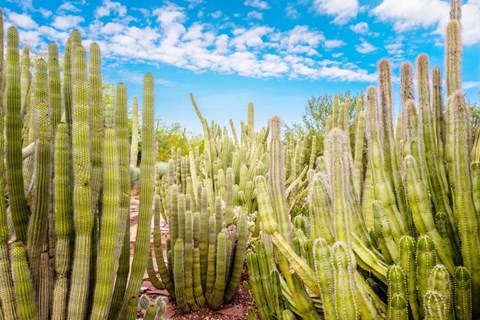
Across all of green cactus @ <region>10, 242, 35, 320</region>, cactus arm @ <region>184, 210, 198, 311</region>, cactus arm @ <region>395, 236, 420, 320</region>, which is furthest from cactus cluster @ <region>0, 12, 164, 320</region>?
cactus arm @ <region>395, 236, 420, 320</region>

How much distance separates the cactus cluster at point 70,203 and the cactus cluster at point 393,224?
802 millimetres

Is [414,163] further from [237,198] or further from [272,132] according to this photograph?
[237,198]

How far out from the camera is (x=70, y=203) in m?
2.19

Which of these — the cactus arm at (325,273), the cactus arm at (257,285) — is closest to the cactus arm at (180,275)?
the cactus arm at (257,285)

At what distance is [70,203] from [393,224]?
5.68ft

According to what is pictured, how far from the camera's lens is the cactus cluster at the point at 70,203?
2.07 meters

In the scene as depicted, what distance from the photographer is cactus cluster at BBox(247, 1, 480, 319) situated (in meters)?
1.70

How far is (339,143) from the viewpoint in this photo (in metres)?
2.03

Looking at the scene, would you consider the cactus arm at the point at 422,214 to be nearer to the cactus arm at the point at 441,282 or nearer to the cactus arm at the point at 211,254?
the cactus arm at the point at 441,282

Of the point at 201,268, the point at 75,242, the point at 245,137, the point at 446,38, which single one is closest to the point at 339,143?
the point at 446,38

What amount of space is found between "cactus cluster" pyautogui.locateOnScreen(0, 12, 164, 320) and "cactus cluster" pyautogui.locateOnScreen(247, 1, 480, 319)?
2.63 feet

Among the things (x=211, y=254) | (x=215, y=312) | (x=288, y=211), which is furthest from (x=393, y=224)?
(x=215, y=312)

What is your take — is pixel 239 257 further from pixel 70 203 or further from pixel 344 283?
pixel 344 283

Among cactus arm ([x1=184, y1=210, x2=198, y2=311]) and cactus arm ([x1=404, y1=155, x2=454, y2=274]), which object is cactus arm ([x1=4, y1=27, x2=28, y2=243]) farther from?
cactus arm ([x1=404, y1=155, x2=454, y2=274])
